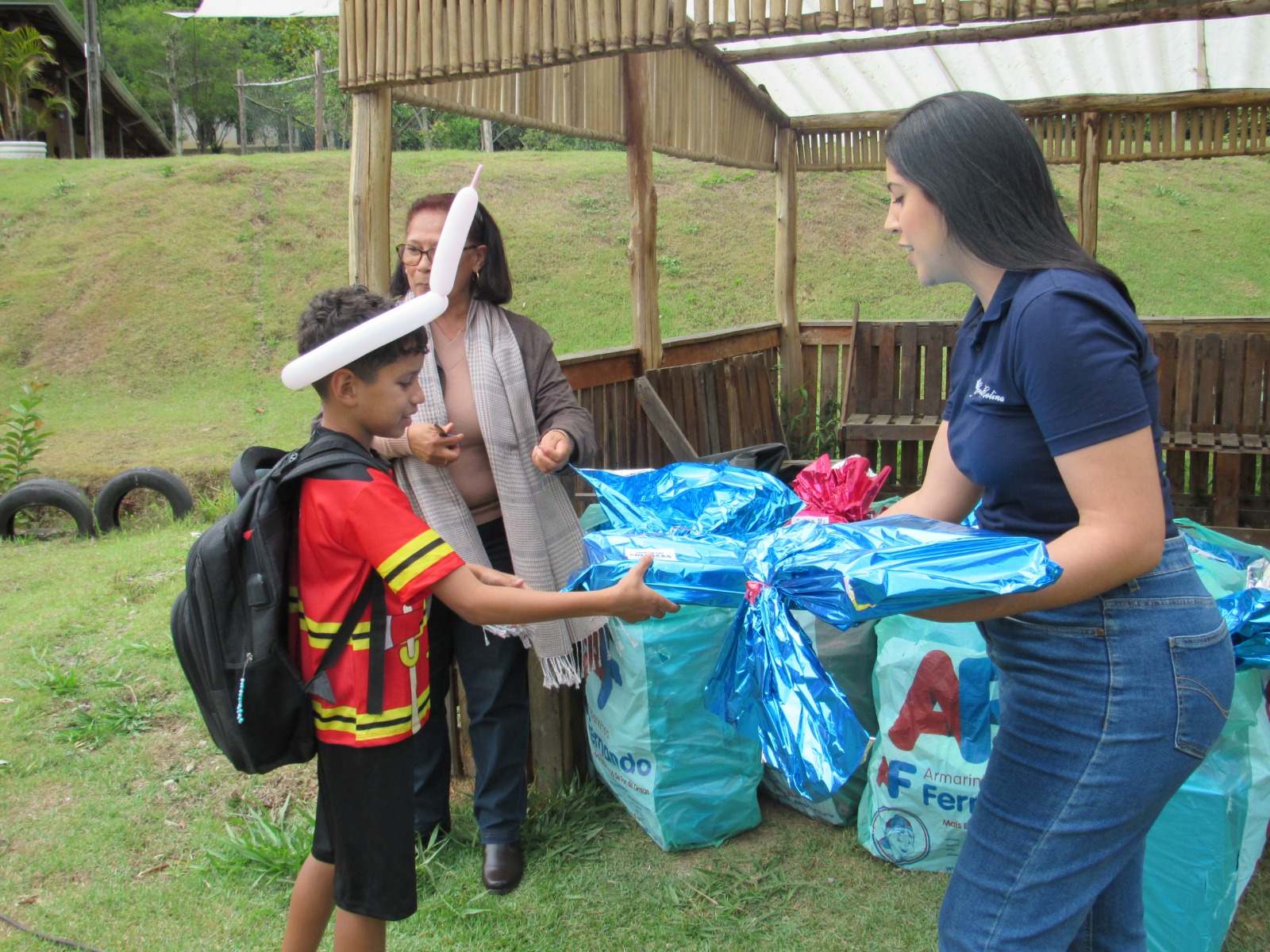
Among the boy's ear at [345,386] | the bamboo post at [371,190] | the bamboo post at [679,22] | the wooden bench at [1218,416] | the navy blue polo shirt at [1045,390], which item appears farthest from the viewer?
the wooden bench at [1218,416]

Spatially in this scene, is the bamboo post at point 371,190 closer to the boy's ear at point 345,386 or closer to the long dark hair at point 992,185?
the boy's ear at point 345,386

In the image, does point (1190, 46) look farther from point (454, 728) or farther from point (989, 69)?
point (454, 728)

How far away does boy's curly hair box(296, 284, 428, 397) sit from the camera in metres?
1.89

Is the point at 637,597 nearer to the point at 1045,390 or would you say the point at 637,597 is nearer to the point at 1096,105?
the point at 1045,390

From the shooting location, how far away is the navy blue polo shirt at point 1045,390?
125 centimetres

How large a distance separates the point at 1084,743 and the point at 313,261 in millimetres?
16157

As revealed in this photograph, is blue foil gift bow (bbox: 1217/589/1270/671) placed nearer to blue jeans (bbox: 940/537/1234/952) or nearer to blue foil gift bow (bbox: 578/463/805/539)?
blue jeans (bbox: 940/537/1234/952)

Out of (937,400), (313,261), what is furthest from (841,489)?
(313,261)

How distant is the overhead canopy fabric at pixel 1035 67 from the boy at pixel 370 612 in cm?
461

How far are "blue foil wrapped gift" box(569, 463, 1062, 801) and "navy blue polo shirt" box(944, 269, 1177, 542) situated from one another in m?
0.09

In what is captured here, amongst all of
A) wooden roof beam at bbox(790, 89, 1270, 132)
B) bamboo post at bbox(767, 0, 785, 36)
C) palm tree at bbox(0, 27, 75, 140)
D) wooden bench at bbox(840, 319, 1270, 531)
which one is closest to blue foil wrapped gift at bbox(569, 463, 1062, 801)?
bamboo post at bbox(767, 0, 785, 36)

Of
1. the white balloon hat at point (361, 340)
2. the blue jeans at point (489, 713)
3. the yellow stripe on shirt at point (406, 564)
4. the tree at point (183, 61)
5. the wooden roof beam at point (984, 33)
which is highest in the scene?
the tree at point (183, 61)

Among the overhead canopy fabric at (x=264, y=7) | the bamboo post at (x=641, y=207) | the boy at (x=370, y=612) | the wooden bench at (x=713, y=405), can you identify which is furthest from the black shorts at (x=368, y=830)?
the bamboo post at (x=641, y=207)

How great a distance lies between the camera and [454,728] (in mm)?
3354
